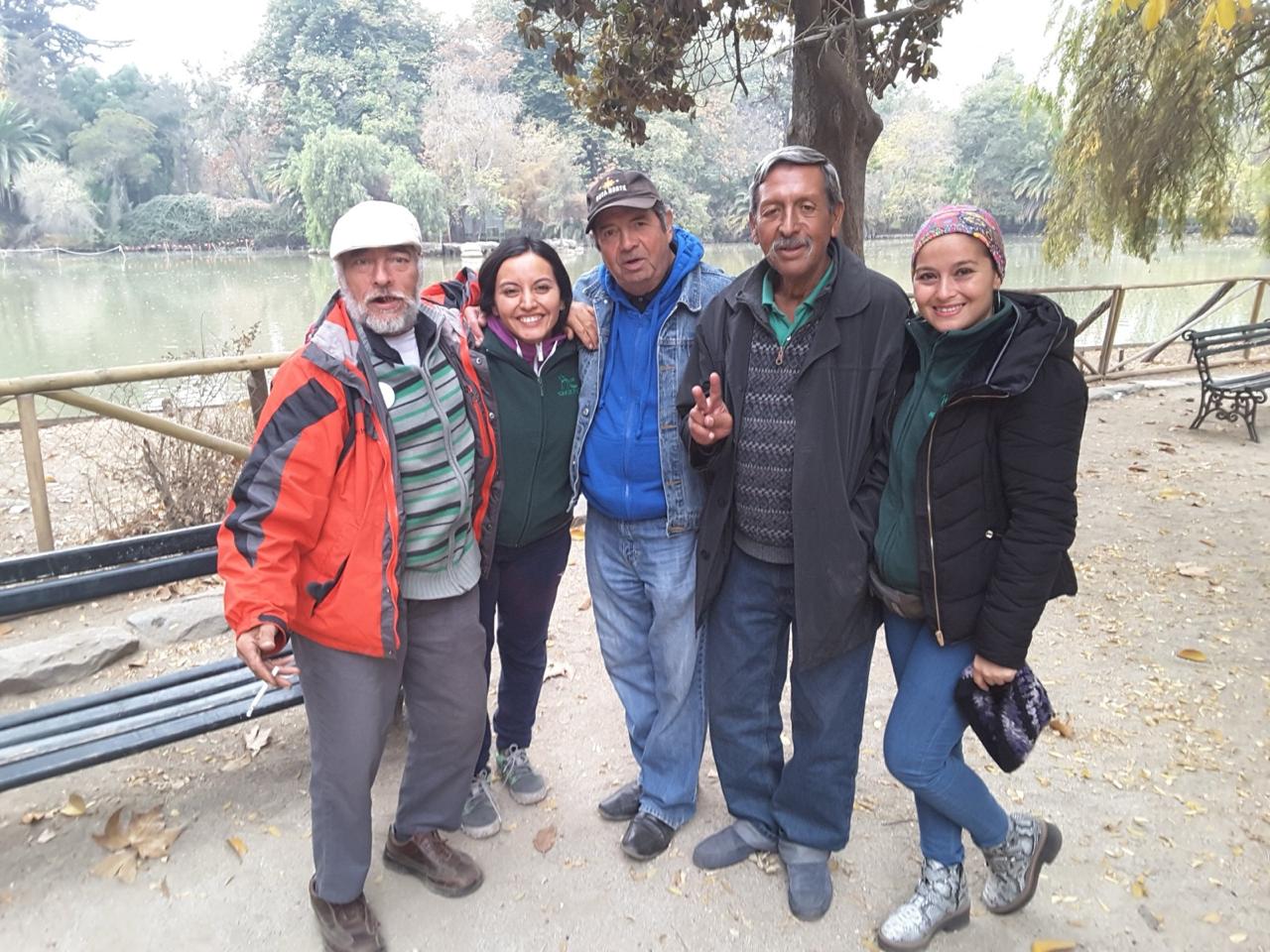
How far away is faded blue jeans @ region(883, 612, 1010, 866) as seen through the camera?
1850 mm

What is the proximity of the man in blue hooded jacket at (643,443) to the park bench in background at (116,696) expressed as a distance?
1064mm

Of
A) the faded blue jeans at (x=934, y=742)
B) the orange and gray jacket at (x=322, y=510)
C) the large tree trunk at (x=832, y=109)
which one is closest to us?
the orange and gray jacket at (x=322, y=510)

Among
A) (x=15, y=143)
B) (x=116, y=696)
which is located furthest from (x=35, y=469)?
(x=15, y=143)

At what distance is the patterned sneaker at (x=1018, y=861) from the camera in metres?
2.08

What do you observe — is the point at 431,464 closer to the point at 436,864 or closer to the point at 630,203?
the point at 630,203

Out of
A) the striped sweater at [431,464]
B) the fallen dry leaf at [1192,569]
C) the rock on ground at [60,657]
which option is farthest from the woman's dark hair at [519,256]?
the fallen dry leaf at [1192,569]

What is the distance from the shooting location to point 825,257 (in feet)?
6.25

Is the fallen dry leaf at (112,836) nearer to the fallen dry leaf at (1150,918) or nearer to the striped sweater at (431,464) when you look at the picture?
the striped sweater at (431,464)

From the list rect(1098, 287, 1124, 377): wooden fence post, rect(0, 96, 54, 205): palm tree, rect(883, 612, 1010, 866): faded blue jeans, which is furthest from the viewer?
rect(0, 96, 54, 205): palm tree

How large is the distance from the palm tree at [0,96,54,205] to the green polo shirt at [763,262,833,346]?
2067 inches

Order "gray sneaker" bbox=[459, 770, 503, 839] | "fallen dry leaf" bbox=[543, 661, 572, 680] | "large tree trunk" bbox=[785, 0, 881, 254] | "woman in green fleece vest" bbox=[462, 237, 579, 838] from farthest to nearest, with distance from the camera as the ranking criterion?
"large tree trunk" bbox=[785, 0, 881, 254] < "fallen dry leaf" bbox=[543, 661, 572, 680] < "gray sneaker" bbox=[459, 770, 503, 839] < "woman in green fleece vest" bbox=[462, 237, 579, 838]

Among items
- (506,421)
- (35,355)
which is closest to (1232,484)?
(506,421)

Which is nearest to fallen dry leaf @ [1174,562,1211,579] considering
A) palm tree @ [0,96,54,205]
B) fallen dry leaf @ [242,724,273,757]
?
fallen dry leaf @ [242,724,273,757]

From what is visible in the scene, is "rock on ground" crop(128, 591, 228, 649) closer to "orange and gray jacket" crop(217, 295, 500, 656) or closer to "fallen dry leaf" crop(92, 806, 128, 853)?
"fallen dry leaf" crop(92, 806, 128, 853)
